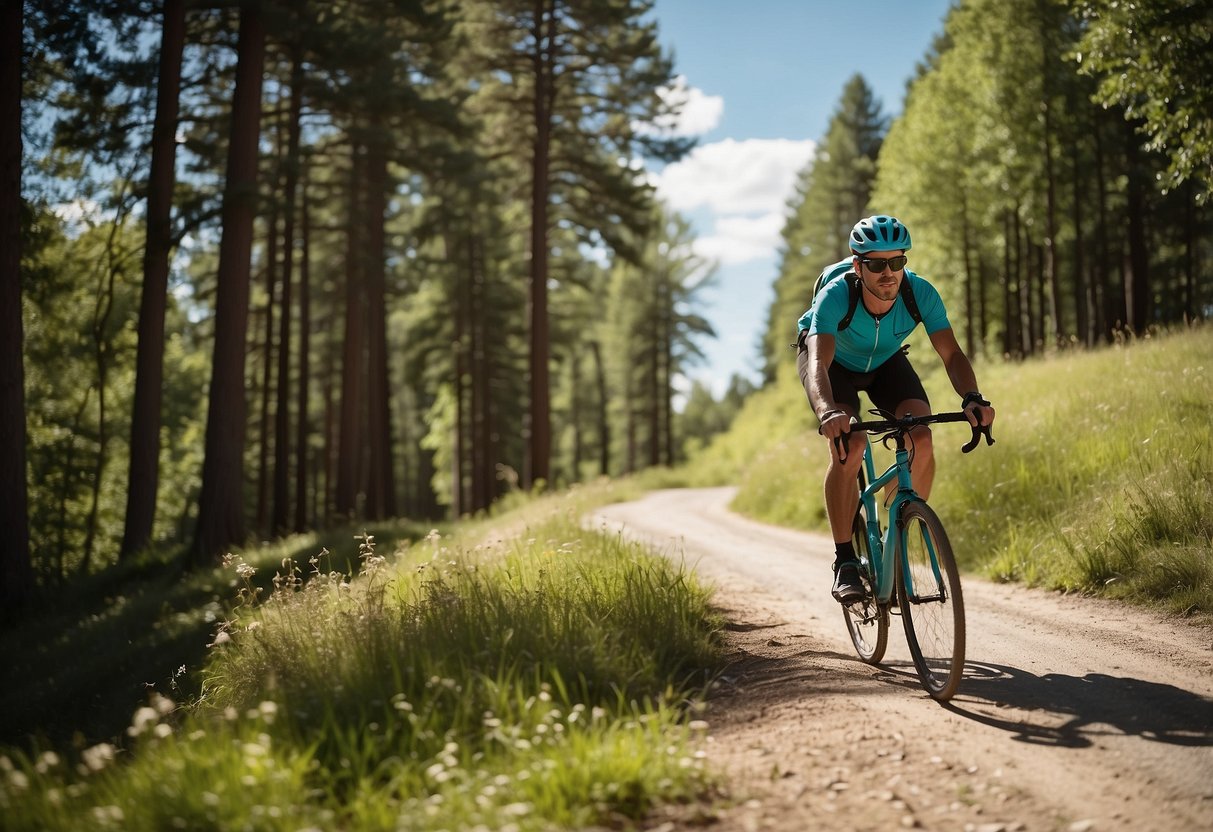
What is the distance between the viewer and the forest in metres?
14.1

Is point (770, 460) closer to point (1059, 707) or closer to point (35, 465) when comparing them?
point (1059, 707)

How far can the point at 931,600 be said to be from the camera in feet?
14.8

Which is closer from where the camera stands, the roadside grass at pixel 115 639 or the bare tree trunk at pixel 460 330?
the roadside grass at pixel 115 639

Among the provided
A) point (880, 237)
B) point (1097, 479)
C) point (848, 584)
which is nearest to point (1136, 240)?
point (1097, 479)

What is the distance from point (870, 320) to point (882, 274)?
1.05ft

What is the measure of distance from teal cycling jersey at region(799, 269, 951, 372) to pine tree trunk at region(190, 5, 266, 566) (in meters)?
11.8

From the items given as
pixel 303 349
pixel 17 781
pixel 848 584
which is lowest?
pixel 17 781

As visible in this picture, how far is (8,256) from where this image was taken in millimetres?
12539

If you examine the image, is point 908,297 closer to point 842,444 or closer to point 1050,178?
point 842,444

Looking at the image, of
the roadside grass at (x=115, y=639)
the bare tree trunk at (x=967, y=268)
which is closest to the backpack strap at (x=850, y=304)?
the roadside grass at (x=115, y=639)

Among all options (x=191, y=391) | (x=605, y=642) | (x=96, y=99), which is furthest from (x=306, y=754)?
(x=191, y=391)

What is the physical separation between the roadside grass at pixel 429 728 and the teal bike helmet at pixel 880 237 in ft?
8.27

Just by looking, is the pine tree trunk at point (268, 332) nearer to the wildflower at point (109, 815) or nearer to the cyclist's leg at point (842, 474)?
the cyclist's leg at point (842, 474)

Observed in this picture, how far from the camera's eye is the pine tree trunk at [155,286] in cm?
1498
